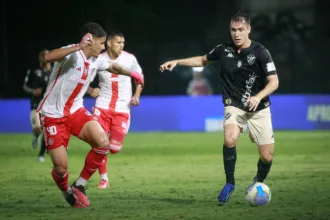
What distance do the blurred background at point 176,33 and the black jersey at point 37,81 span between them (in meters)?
9.33

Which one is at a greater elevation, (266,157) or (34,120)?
(266,157)

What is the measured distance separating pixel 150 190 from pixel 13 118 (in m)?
15.0

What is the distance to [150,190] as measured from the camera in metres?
11.8

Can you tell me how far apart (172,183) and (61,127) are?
10.3 ft

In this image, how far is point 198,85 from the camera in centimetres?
2762

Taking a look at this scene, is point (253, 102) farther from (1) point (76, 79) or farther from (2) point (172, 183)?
(2) point (172, 183)

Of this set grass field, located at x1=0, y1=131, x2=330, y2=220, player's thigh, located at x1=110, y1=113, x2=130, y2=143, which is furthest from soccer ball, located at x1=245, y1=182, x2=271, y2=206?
player's thigh, located at x1=110, y1=113, x2=130, y2=143

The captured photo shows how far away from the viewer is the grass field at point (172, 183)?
374 inches

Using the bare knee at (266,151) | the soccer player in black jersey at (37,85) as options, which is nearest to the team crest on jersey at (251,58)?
the bare knee at (266,151)

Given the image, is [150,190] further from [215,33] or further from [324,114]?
[215,33]

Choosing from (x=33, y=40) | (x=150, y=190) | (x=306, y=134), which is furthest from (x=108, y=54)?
(x=33, y=40)

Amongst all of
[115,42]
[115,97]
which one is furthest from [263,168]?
[115,42]

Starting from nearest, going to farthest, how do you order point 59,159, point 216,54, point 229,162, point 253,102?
point 253,102 < point 59,159 < point 229,162 < point 216,54

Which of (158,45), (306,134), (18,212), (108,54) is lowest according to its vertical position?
(306,134)
